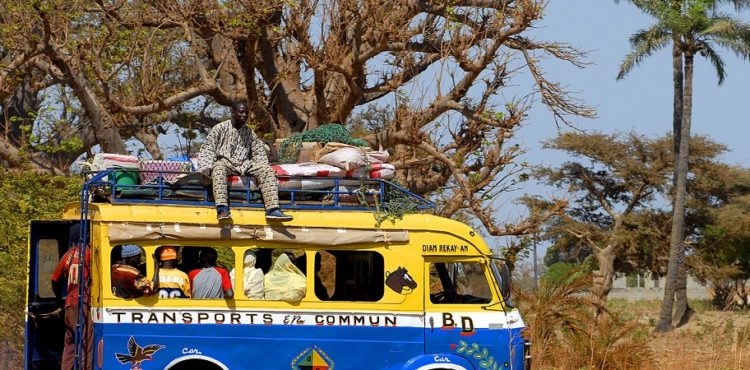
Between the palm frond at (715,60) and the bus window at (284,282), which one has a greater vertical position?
the palm frond at (715,60)

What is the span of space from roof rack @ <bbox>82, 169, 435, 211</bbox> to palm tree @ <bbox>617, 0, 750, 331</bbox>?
27013 mm

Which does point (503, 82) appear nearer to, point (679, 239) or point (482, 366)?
point (482, 366)

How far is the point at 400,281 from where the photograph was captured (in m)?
12.5

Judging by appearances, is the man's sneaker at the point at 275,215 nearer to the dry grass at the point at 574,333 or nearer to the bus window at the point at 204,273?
the bus window at the point at 204,273

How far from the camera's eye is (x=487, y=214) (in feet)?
66.4

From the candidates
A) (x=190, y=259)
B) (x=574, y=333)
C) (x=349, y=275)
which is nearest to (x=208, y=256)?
(x=190, y=259)

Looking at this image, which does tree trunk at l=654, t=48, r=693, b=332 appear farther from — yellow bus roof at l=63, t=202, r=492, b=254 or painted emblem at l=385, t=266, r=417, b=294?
painted emblem at l=385, t=266, r=417, b=294

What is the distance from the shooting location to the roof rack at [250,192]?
478 inches

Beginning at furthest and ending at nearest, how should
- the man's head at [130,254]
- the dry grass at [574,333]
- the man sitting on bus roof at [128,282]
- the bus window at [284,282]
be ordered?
the dry grass at [574,333]
the bus window at [284,282]
the man's head at [130,254]
the man sitting on bus roof at [128,282]

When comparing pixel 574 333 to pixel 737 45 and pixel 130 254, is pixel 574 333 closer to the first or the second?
pixel 130 254

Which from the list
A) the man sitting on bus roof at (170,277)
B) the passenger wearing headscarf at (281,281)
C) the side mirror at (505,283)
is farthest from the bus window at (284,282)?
the side mirror at (505,283)

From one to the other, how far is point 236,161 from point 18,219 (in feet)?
22.5

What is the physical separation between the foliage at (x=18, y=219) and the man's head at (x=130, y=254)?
18.0 ft

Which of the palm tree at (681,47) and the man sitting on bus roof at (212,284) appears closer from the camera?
the man sitting on bus roof at (212,284)
